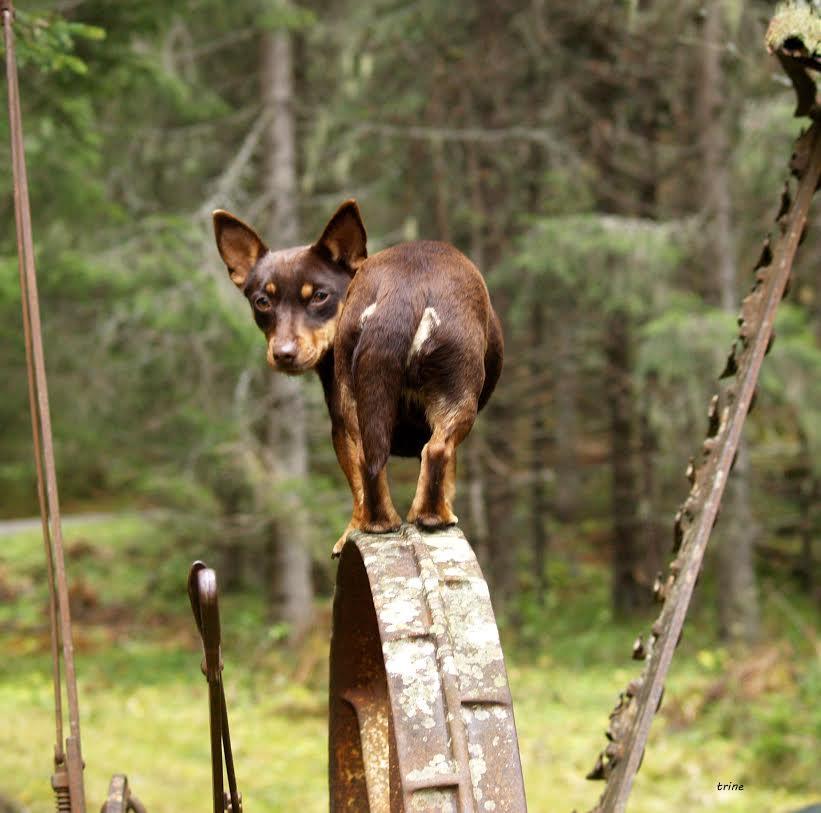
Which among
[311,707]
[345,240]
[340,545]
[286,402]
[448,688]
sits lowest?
[311,707]

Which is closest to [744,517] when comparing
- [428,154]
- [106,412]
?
[428,154]

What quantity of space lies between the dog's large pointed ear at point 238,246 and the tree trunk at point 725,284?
331 inches

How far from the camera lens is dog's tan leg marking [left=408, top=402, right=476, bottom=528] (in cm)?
234

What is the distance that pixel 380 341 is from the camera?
2328mm

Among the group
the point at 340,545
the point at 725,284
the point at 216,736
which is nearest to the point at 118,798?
the point at 216,736

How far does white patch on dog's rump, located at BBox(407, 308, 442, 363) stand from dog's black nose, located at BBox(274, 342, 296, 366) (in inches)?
11.6

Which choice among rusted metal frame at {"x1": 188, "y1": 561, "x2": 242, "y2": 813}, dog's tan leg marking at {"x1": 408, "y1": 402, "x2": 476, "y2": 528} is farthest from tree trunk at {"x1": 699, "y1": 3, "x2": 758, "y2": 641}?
rusted metal frame at {"x1": 188, "y1": 561, "x2": 242, "y2": 813}

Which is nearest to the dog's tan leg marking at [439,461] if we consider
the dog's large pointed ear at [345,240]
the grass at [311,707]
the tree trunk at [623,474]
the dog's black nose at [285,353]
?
the dog's black nose at [285,353]

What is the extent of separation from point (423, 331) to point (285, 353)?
336 mm

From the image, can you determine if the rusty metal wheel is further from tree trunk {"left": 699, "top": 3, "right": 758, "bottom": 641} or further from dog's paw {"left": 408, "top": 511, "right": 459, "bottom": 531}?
tree trunk {"left": 699, "top": 3, "right": 758, "bottom": 641}

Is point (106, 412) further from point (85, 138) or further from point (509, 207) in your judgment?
point (85, 138)

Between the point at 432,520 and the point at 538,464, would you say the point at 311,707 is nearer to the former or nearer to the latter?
the point at 538,464

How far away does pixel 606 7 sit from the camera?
491 inches

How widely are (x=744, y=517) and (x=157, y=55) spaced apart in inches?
282
